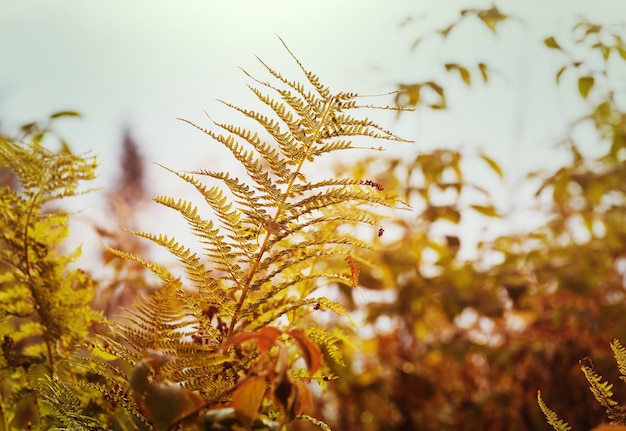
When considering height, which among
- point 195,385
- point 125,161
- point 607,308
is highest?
point 125,161

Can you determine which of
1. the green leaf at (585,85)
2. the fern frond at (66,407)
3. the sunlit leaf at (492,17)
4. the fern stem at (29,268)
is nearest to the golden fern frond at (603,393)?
the fern frond at (66,407)

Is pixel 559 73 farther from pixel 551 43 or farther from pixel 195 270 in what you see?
pixel 195 270

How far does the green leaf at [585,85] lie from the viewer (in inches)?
62.1

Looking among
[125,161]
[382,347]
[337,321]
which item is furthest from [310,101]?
[125,161]

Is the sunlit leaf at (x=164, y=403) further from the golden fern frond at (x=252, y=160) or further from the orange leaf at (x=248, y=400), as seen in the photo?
the golden fern frond at (x=252, y=160)

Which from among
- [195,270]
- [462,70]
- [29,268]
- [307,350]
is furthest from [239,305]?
[462,70]

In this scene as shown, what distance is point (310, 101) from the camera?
2.42ft

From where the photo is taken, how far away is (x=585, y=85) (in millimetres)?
1579

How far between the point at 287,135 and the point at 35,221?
50 cm

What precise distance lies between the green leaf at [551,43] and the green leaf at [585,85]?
0.37ft

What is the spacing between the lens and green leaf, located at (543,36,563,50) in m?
1.53

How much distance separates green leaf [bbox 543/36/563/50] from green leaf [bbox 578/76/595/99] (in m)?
0.11

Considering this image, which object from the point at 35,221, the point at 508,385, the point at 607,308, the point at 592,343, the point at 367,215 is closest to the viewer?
the point at 367,215

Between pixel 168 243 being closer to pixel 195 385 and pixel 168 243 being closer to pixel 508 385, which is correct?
pixel 195 385
